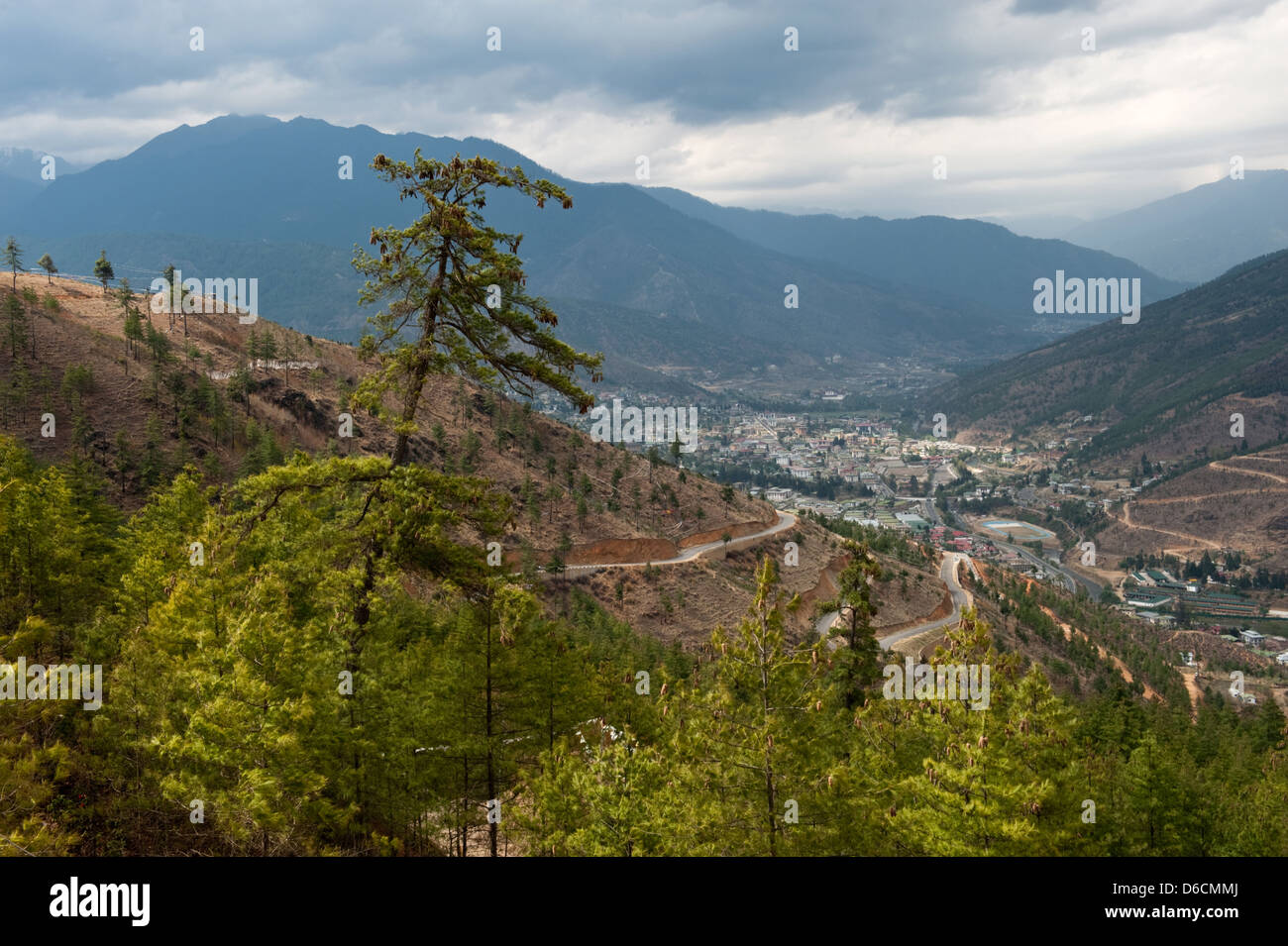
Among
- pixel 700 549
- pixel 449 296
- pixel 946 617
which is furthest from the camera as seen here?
pixel 946 617

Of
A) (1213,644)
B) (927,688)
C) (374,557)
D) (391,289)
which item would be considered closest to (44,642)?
(374,557)

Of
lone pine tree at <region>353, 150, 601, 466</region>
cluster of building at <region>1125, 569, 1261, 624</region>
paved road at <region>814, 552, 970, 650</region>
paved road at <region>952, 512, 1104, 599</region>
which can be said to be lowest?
cluster of building at <region>1125, 569, 1261, 624</region>

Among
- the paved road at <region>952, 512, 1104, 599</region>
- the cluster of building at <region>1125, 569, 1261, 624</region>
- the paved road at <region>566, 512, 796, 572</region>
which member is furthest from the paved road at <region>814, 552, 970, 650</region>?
the cluster of building at <region>1125, 569, 1261, 624</region>

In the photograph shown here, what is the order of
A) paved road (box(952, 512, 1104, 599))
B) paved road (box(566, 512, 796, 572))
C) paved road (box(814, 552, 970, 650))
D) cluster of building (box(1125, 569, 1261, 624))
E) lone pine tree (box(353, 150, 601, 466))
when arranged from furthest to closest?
paved road (box(952, 512, 1104, 599))
cluster of building (box(1125, 569, 1261, 624))
paved road (box(814, 552, 970, 650))
paved road (box(566, 512, 796, 572))
lone pine tree (box(353, 150, 601, 466))

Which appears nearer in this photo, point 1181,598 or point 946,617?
point 946,617

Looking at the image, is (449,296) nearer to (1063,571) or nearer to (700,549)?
(700,549)

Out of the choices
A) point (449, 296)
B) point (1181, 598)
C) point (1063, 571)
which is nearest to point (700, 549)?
point (449, 296)

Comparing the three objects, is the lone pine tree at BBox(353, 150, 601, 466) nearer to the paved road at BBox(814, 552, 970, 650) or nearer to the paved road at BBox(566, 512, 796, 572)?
the paved road at BBox(814, 552, 970, 650)

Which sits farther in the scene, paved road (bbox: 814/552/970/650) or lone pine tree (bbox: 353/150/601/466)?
paved road (bbox: 814/552/970/650)

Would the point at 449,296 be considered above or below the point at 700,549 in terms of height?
above

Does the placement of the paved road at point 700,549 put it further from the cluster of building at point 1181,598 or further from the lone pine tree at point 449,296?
the cluster of building at point 1181,598
